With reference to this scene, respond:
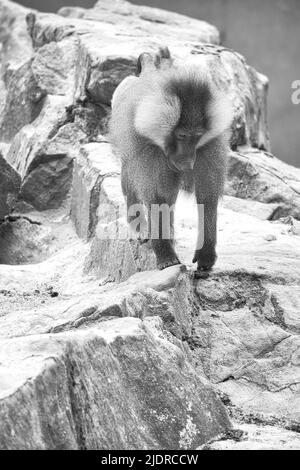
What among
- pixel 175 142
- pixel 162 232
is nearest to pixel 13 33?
pixel 162 232

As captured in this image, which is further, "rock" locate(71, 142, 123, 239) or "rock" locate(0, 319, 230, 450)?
"rock" locate(71, 142, 123, 239)

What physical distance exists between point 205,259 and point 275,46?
847 centimetres

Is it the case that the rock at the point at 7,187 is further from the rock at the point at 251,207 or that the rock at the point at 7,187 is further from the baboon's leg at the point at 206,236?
the baboon's leg at the point at 206,236

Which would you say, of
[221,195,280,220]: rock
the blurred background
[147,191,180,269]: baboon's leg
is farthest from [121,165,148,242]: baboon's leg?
the blurred background

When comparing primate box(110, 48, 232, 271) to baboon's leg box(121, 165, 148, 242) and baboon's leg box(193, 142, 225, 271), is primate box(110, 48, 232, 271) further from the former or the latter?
baboon's leg box(121, 165, 148, 242)

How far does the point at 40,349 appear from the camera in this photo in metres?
3.14

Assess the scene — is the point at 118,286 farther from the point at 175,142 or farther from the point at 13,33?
the point at 13,33

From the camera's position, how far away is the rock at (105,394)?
114 inches

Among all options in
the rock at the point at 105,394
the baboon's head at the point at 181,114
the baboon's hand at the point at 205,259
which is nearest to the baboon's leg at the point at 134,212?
the baboon's hand at the point at 205,259

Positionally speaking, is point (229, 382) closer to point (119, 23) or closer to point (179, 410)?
point (179, 410)

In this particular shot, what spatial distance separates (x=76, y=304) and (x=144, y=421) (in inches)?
51.0

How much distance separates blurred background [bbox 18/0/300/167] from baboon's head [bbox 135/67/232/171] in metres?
7.86

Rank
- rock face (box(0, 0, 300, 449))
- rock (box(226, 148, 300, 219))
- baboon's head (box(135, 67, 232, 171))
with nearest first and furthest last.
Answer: rock face (box(0, 0, 300, 449)), baboon's head (box(135, 67, 232, 171)), rock (box(226, 148, 300, 219))

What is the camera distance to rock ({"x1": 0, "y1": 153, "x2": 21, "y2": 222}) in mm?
8070
